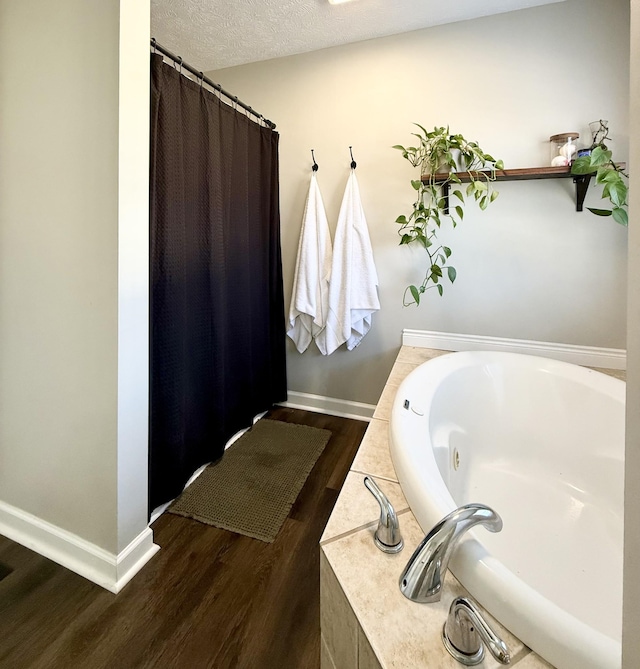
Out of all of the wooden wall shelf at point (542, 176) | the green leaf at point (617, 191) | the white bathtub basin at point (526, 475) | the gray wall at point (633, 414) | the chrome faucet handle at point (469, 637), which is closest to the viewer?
the gray wall at point (633, 414)

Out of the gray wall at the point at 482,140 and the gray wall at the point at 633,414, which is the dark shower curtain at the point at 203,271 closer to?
the gray wall at the point at 482,140

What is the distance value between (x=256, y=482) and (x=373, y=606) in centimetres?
120

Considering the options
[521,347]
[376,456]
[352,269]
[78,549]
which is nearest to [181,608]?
[78,549]

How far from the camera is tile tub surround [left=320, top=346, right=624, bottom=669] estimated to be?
525 mm

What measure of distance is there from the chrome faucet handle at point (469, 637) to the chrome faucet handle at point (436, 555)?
64mm

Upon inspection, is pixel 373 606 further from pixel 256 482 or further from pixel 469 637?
pixel 256 482

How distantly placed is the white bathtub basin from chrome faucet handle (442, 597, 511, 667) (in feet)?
0.21

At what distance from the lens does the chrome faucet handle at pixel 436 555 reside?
1.93 ft

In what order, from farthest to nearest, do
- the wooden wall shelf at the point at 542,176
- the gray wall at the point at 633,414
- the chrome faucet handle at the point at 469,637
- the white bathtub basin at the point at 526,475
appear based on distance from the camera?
the wooden wall shelf at the point at 542,176
the white bathtub basin at the point at 526,475
the chrome faucet handle at the point at 469,637
the gray wall at the point at 633,414

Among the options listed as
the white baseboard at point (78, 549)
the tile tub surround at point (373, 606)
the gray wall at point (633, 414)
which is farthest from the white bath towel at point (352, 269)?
the gray wall at point (633, 414)

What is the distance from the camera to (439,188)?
196 cm

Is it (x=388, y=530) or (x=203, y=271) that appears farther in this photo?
(x=203, y=271)

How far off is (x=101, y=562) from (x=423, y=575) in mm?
1154

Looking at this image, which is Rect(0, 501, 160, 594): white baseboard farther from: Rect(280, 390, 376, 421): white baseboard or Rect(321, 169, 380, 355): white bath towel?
Rect(321, 169, 380, 355): white bath towel
